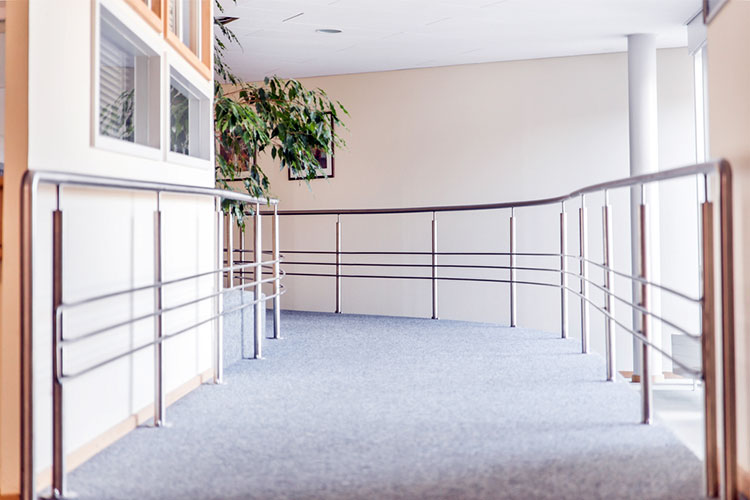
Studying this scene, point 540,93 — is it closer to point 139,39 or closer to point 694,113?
point 694,113

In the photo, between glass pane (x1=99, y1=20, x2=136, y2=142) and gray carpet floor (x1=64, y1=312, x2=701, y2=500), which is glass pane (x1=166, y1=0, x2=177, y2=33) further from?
gray carpet floor (x1=64, y1=312, x2=701, y2=500)

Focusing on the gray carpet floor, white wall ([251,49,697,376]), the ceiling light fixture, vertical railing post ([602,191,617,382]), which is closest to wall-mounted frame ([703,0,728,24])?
vertical railing post ([602,191,617,382])

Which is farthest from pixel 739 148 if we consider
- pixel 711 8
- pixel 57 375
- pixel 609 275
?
pixel 57 375

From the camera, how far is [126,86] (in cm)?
236

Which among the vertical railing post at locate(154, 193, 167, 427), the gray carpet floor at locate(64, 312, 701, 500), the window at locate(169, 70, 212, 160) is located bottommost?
the gray carpet floor at locate(64, 312, 701, 500)

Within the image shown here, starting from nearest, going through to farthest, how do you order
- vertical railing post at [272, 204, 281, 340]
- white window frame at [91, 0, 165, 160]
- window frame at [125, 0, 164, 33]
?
white window frame at [91, 0, 165, 160] → window frame at [125, 0, 164, 33] → vertical railing post at [272, 204, 281, 340]

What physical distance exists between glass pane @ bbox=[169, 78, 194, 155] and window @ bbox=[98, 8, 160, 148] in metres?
0.16

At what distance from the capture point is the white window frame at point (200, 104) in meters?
2.69

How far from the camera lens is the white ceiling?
519 centimetres

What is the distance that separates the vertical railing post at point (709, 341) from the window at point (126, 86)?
175 cm

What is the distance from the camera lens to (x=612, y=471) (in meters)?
1.77

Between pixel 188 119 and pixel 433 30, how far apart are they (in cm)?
339

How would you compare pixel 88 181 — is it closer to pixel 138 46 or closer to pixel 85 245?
pixel 85 245

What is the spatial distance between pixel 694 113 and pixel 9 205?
242 inches
